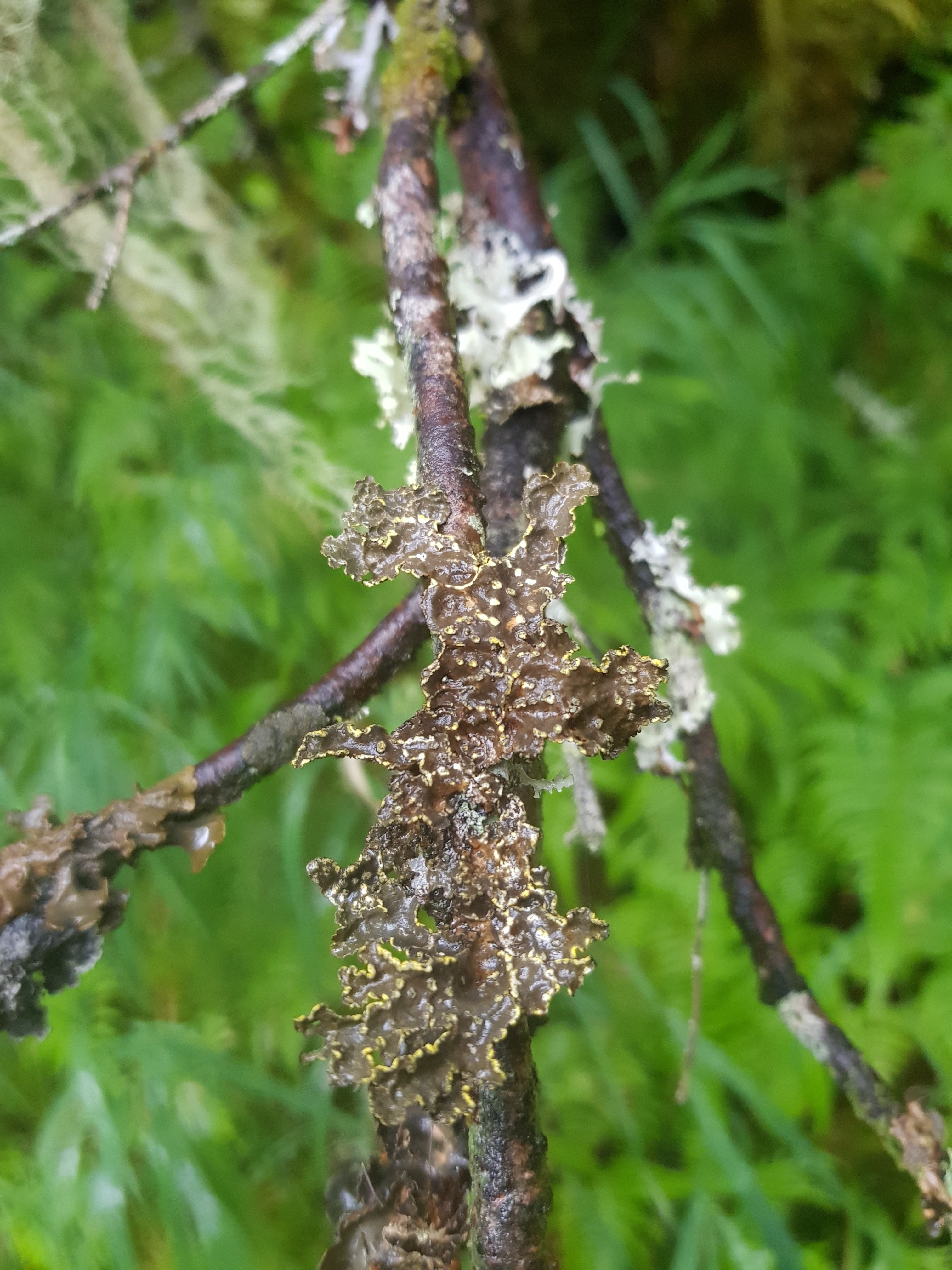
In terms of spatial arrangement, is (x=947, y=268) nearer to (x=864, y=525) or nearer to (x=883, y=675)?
(x=864, y=525)

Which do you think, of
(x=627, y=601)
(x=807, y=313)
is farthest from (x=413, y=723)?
(x=807, y=313)

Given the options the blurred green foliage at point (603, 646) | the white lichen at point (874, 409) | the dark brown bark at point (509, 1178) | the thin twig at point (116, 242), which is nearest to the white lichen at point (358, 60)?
the thin twig at point (116, 242)

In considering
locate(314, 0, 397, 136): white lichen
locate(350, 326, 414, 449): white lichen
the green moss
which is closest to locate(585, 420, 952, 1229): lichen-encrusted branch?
locate(350, 326, 414, 449): white lichen

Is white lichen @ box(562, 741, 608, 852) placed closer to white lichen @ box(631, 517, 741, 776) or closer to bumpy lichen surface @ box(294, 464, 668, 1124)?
white lichen @ box(631, 517, 741, 776)

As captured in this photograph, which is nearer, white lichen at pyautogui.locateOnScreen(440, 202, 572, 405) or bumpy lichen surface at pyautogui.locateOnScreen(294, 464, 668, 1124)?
bumpy lichen surface at pyautogui.locateOnScreen(294, 464, 668, 1124)

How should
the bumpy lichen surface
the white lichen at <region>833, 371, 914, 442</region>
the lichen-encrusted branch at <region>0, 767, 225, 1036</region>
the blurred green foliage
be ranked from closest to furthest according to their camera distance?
the bumpy lichen surface → the lichen-encrusted branch at <region>0, 767, 225, 1036</region> → the blurred green foliage → the white lichen at <region>833, 371, 914, 442</region>

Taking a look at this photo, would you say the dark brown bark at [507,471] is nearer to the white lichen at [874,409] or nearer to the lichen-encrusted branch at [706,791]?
the lichen-encrusted branch at [706,791]

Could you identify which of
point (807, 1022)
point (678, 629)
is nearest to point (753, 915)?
point (807, 1022)
